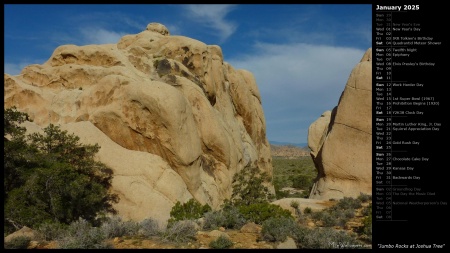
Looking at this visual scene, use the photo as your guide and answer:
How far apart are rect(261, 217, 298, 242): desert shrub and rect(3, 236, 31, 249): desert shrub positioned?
7.49 metres

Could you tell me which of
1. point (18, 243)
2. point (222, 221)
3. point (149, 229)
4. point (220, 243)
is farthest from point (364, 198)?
point (18, 243)

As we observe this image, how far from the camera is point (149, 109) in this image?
20.9m

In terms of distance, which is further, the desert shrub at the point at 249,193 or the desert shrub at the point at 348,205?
the desert shrub at the point at 249,193

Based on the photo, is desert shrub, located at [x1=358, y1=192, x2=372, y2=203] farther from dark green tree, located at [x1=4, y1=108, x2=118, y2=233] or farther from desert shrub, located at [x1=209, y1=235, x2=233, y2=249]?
dark green tree, located at [x1=4, y1=108, x2=118, y2=233]

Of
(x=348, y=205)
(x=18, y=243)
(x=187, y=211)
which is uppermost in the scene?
(x=18, y=243)

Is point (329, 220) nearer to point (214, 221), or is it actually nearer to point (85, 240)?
point (214, 221)

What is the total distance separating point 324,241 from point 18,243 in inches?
359

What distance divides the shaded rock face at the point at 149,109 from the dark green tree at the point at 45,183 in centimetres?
209

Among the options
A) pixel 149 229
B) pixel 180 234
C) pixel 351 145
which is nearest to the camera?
pixel 180 234

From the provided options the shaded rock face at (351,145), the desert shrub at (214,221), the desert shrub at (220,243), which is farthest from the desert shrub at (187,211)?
the shaded rock face at (351,145)

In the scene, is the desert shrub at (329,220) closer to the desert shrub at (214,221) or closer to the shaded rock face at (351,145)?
the desert shrub at (214,221)

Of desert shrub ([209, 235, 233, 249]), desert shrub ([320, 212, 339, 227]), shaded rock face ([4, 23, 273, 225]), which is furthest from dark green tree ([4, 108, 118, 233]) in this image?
desert shrub ([320, 212, 339, 227])

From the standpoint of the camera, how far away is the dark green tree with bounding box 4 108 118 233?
13234 millimetres

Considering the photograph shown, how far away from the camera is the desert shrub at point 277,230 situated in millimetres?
10430
